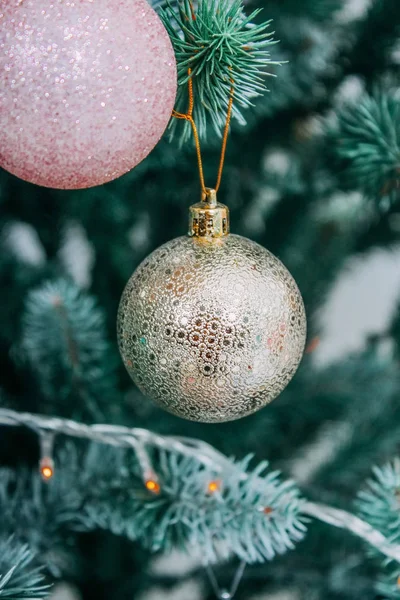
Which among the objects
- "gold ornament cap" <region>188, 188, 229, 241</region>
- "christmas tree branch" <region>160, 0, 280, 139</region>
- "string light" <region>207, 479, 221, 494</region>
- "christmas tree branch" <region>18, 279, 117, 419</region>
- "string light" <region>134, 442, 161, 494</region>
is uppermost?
"christmas tree branch" <region>18, 279, 117, 419</region>

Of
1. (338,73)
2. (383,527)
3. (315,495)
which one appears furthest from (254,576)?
(338,73)

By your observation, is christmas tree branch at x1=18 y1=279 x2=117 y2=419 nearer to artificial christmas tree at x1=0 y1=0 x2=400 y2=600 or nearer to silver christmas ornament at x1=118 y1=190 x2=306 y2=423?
artificial christmas tree at x1=0 y1=0 x2=400 y2=600

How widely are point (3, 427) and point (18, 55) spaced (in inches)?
16.8

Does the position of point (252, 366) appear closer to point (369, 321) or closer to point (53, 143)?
point (53, 143)

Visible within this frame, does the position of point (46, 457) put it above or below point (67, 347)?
below

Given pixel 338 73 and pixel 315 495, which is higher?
pixel 338 73

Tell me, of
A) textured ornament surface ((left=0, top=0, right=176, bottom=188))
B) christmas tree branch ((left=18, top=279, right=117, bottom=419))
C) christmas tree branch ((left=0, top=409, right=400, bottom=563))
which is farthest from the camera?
christmas tree branch ((left=18, top=279, right=117, bottom=419))

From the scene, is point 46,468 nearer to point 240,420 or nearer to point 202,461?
point 202,461

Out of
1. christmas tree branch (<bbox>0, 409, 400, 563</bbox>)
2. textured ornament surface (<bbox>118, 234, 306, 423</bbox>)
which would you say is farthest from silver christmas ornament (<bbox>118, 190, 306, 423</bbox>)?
christmas tree branch (<bbox>0, 409, 400, 563</bbox>)

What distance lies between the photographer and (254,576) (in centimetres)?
67

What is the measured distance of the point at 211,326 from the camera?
33 centimetres

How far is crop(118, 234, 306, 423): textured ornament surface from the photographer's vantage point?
34 centimetres

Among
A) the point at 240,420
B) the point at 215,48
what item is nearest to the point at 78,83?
the point at 215,48

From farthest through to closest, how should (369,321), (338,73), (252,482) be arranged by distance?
(369,321)
(338,73)
(252,482)
